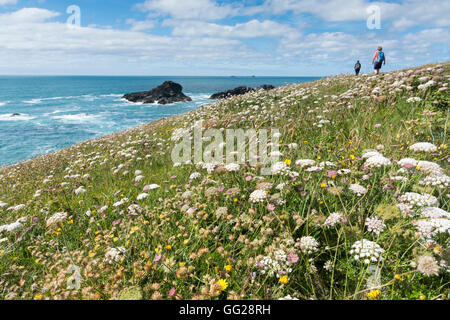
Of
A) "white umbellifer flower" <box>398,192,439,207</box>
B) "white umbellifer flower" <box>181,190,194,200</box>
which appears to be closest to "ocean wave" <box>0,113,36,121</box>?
"white umbellifer flower" <box>181,190,194,200</box>

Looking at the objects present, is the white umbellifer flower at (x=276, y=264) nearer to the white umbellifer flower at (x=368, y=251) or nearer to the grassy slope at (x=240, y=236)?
the grassy slope at (x=240, y=236)

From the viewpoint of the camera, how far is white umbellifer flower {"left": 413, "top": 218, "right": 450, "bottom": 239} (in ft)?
6.39

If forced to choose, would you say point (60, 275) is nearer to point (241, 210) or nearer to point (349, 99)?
point (241, 210)

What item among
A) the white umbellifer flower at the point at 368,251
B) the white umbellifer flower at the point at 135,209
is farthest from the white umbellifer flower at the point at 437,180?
the white umbellifer flower at the point at 135,209

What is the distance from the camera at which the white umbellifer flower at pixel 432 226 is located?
6.39ft

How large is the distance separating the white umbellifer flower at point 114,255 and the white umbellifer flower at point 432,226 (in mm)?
3073

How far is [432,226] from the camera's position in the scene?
200cm

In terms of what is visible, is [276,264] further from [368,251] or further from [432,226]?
[432,226]

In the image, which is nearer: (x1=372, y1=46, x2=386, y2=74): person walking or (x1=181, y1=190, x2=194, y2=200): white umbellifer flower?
(x1=181, y1=190, x2=194, y2=200): white umbellifer flower

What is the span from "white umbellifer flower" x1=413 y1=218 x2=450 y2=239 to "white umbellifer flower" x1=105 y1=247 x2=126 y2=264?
3073 mm

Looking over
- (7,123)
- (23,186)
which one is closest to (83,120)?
(7,123)

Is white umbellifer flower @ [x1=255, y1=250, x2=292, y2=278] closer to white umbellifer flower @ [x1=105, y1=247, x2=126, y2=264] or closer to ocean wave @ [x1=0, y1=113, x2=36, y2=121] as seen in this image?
white umbellifer flower @ [x1=105, y1=247, x2=126, y2=264]
